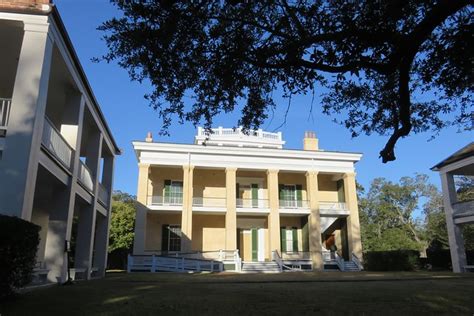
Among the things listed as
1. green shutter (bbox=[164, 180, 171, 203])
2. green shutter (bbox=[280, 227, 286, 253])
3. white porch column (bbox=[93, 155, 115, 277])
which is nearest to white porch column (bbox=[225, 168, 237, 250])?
green shutter (bbox=[164, 180, 171, 203])

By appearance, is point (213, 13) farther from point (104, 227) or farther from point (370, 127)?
point (104, 227)

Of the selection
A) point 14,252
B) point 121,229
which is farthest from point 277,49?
point 121,229

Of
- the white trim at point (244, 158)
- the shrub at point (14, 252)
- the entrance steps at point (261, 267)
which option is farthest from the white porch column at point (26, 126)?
the entrance steps at point (261, 267)

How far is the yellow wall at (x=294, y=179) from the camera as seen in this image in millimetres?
34969

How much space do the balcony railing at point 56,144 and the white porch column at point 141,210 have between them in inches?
627

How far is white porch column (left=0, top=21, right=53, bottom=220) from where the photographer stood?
9.34 m

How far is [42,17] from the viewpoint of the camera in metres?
10.5

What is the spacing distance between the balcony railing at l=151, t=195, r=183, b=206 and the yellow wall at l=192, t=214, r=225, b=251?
1.87 metres

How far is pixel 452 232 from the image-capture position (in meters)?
27.5

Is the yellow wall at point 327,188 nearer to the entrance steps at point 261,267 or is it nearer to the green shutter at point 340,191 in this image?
the green shutter at point 340,191

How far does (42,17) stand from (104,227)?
13.1m

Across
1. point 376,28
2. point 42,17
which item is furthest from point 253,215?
point 376,28

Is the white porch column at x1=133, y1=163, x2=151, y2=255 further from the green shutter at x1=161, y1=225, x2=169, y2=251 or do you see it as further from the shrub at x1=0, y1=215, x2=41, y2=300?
the shrub at x1=0, y1=215, x2=41, y2=300

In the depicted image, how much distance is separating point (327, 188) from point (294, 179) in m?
2.93
